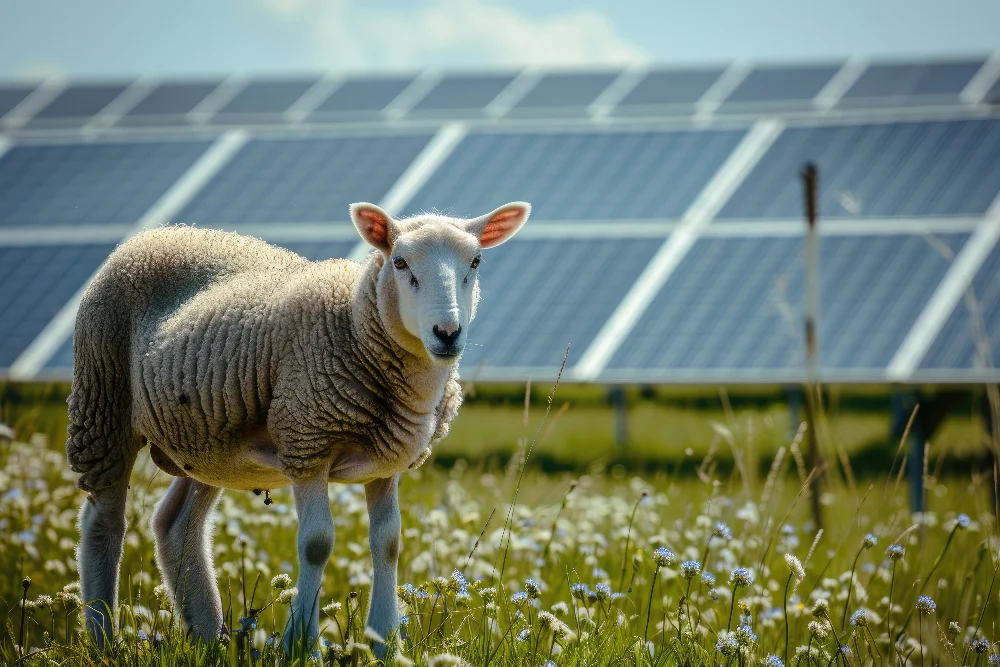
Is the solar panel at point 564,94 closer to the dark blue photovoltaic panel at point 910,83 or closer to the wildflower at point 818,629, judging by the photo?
the dark blue photovoltaic panel at point 910,83

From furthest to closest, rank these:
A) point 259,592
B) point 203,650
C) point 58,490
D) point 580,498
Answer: point 580,498
point 58,490
point 259,592
point 203,650

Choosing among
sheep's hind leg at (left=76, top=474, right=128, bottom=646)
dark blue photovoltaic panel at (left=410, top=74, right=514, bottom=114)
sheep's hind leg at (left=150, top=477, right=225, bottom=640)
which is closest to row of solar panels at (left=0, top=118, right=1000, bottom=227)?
dark blue photovoltaic panel at (left=410, top=74, right=514, bottom=114)

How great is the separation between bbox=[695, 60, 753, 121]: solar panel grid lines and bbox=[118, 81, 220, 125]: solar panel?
7.75 metres

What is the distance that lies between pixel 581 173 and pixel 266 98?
22.8 feet

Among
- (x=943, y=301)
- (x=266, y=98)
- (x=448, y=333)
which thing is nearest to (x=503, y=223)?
(x=448, y=333)

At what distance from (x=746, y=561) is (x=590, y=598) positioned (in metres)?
1.80

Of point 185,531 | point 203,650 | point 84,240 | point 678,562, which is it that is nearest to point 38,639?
point 185,531

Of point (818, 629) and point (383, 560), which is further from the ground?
point (383, 560)

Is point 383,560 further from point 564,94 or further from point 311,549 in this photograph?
point 564,94

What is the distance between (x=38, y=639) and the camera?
15.1 ft

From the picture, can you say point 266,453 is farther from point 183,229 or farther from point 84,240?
point 84,240

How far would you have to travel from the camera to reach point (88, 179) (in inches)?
579

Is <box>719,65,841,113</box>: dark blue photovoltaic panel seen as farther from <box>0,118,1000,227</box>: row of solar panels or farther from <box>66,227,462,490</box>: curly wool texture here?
<box>66,227,462,490</box>: curly wool texture

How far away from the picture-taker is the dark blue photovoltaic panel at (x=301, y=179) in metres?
13.4
